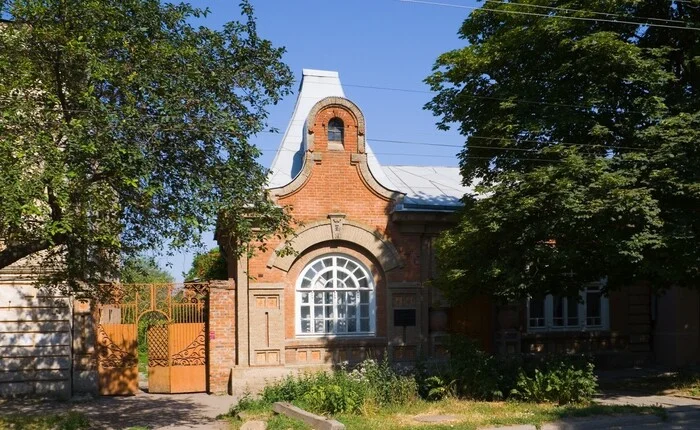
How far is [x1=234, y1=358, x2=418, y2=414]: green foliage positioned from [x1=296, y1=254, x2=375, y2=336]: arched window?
3564 millimetres

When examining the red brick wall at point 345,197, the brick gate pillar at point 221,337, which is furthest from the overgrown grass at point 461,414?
the red brick wall at point 345,197

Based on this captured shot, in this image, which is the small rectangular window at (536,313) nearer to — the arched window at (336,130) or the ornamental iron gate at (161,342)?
the arched window at (336,130)

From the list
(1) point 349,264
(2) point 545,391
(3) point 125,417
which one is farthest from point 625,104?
(3) point 125,417

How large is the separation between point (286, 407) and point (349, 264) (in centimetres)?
635

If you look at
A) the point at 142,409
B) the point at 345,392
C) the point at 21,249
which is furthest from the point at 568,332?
the point at 21,249

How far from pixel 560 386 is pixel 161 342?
30.7 ft

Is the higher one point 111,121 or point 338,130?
point 338,130

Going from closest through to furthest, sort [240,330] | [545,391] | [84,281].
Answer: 1. [84,281]
2. [545,391]
3. [240,330]

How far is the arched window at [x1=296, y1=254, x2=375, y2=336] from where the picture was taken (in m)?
19.2

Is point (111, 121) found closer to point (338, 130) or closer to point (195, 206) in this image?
point (195, 206)

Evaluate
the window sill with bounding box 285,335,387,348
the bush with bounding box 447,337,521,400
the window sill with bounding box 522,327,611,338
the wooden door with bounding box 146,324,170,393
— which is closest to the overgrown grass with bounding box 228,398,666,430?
the bush with bounding box 447,337,521,400

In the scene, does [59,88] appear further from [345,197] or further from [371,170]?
[371,170]

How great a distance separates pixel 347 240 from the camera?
19.3 meters

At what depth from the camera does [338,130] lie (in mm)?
19688
